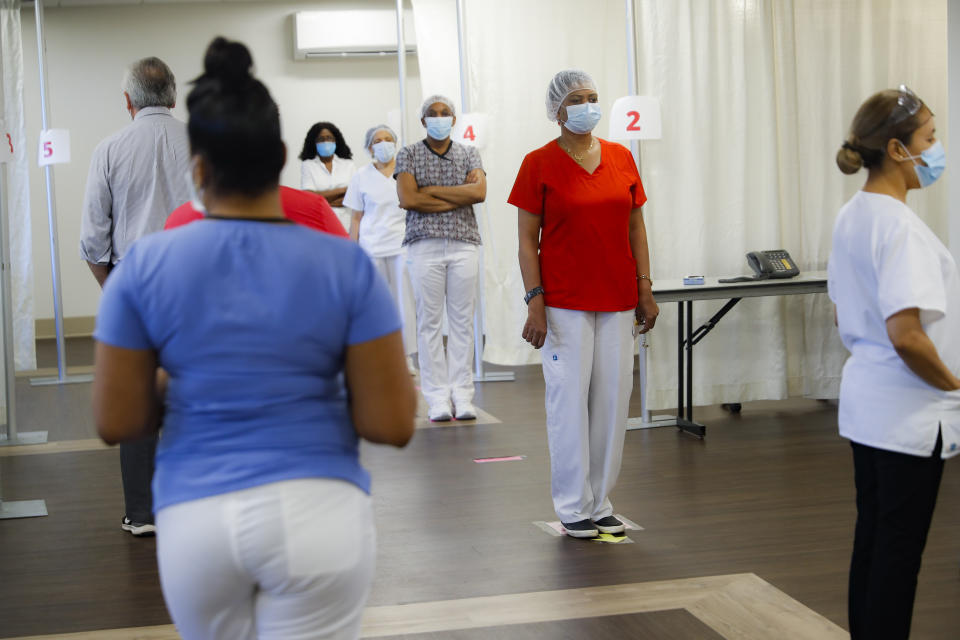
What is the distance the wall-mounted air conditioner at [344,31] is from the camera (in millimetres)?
10609

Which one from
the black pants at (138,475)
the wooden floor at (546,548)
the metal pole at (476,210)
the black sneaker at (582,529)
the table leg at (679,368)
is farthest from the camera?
the metal pole at (476,210)

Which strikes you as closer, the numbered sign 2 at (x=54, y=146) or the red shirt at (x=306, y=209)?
the red shirt at (x=306, y=209)

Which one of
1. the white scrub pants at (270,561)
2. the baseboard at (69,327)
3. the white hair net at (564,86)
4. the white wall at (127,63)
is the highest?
the white wall at (127,63)

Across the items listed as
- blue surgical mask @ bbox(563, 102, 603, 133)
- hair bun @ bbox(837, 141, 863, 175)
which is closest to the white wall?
blue surgical mask @ bbox(563, 102, 603, 133)

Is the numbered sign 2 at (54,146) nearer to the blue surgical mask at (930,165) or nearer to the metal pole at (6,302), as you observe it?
the metal pole at (6,302)

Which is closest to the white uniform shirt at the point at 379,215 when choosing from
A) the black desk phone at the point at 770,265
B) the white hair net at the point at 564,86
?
the black desk phone at the point at 770,265

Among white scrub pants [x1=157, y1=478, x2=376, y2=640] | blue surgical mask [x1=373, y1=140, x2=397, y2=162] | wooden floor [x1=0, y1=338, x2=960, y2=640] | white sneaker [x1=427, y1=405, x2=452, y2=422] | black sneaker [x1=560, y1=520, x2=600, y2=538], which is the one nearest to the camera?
white scrub pants [x1=157, y1=478, x2=376, y2=640]

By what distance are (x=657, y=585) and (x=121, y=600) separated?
153cm

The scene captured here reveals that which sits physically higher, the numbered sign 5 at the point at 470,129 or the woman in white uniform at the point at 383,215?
the numbered sign 5 at the point at 470,129

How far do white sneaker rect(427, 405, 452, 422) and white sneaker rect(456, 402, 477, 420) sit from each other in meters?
0.05

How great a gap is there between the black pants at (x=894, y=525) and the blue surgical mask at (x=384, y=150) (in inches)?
185

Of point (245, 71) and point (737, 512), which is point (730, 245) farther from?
point (245, 71)

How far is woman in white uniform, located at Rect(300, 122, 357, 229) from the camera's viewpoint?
7543 millimetres

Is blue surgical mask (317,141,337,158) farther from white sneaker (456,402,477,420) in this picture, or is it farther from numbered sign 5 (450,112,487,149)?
white sneaker (456,402,477,420)
